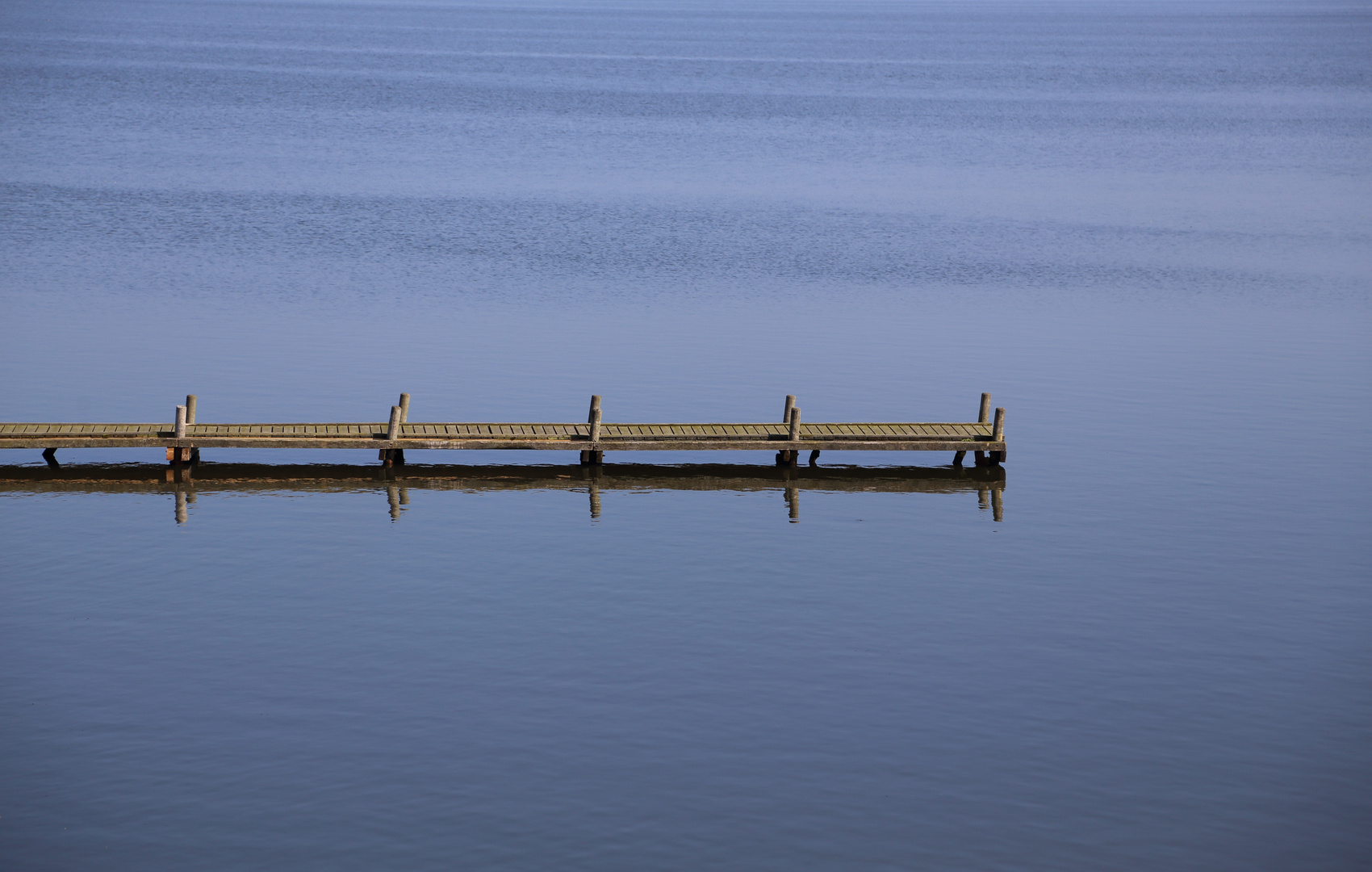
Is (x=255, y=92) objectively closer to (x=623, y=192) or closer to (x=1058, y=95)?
(x=623, y=192)

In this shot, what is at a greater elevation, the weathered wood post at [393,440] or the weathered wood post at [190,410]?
the weathered wood post at [190,410]

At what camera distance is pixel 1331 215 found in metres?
80.0

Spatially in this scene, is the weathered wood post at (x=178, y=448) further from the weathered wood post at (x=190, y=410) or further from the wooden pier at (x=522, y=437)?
the weathered wood post at (x=190, y=410)

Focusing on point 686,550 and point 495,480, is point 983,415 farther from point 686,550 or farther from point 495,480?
point 495,480

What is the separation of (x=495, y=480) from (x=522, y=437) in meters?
1.24

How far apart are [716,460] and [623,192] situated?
152 feet

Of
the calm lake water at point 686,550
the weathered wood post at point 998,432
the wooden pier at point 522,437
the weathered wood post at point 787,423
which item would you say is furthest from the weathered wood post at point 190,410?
the weathered wood post at point 998,432

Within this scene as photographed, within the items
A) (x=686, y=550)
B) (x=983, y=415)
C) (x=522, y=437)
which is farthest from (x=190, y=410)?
(x=983, y=415)

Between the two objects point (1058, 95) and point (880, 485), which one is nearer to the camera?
point (880, 485)

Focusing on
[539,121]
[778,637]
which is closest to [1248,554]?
[778,637]

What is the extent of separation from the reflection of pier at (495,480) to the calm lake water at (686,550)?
249 millimetres

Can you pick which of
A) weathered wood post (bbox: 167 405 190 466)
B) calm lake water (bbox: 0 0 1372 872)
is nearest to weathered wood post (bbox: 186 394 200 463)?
weathered wood post (bbox: 167 405 190 466)

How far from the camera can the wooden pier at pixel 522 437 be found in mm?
34250

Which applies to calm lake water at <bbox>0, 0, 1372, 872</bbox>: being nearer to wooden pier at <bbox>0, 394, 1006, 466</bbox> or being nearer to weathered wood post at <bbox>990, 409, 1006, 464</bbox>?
weathered wood post at <bbox>990, 409, 1006, 464</bbox>
